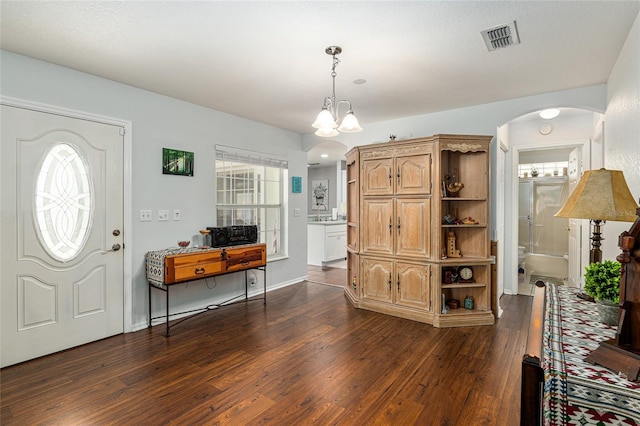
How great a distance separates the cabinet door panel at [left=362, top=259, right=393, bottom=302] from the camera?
12.8 ft

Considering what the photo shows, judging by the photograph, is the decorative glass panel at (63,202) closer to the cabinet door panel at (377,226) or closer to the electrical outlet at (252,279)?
the electrical outlet at (252,279)

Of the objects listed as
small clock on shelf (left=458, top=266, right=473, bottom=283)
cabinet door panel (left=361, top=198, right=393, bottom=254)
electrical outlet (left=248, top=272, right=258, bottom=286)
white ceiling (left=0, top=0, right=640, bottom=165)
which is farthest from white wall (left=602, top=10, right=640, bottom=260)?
electrical outlet (left=248, top=272, right=258, bottom=286)

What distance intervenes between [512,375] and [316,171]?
7913mm

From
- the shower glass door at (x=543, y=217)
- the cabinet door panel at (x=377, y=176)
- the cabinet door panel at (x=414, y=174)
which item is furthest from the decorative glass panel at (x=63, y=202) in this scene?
the shower glass door at (x=543, y=217)

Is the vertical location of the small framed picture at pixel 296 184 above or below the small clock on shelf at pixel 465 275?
above

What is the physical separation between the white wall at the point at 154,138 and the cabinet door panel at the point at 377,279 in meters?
1.75

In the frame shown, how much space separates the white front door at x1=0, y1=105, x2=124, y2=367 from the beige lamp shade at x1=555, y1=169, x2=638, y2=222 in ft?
12.3

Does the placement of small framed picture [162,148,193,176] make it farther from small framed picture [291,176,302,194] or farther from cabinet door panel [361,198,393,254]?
cabinet door panel [361,198,393,254]

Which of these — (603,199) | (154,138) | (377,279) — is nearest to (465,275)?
(377,279)

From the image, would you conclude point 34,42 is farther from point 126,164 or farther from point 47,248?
point 47,248

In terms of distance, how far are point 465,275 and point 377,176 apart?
1539mm

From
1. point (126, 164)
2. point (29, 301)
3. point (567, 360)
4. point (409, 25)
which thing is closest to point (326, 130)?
point (409, 25)

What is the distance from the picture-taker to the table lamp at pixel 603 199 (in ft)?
5.21

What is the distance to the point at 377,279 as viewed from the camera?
13.1ft
